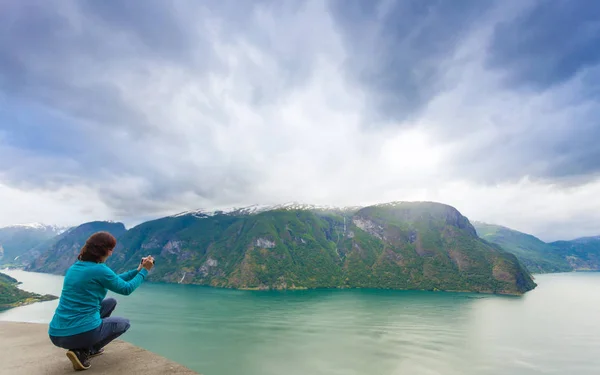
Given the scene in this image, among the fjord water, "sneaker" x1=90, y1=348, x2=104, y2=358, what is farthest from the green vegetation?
"sneaker" x1=90, y1=348, x2=104, y2=358

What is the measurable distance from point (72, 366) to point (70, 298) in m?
0.78

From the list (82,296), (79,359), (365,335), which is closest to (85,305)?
(82,296)

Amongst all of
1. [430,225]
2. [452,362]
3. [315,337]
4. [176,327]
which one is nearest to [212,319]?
[176,327]

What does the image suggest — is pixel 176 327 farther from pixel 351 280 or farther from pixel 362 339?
pixel 351 280

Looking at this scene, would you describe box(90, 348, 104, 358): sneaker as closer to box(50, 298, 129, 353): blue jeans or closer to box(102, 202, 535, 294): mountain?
box(50, 298, 129, 353): blue jeans

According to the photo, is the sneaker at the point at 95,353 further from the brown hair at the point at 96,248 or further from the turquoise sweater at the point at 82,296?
→ the brown hair at the point at 96,248

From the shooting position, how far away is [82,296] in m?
2.98

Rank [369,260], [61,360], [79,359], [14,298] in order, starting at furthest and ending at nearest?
[369,260], [14,298], [61,360], [79,359]

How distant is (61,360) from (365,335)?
212 ft

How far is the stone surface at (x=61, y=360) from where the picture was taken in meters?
2.97

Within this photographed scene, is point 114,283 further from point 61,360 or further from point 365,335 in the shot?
point 365,335

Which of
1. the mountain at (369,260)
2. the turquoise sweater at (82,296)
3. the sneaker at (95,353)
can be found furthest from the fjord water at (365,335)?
the mountain at (369,260)

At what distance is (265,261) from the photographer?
16450 centimetres

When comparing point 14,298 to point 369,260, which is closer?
point 14,298
